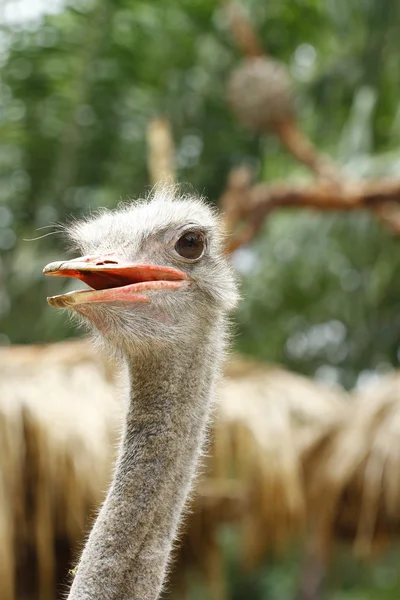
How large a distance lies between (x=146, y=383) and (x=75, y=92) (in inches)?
233

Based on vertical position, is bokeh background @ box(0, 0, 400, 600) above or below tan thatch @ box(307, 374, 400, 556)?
above

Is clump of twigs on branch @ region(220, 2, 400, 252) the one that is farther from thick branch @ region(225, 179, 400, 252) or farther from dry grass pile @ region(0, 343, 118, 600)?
dry grass pile @ region(0, 343, 118, 600)

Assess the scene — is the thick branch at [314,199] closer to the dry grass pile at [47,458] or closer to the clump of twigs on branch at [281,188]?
the clump of twigs on branch at [281,188]

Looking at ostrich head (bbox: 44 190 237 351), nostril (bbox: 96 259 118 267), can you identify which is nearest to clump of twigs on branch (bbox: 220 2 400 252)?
ostrich head (bbox: 44 190 237 351)

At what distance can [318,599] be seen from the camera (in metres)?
7.52

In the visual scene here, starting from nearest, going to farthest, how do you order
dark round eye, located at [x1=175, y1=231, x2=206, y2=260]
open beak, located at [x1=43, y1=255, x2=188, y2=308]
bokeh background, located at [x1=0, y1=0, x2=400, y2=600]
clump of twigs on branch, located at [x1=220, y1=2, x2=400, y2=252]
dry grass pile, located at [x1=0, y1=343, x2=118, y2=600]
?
open beak, located at [x1=43, y1=255, x2=188, y2=308] → dark round eye, located at [x1=175, y1=231, x2=206, y2=260] → dry grass pile, located at [x1=0, y1=343, x2=118, y2=600] → clump of twigs on branch, located at [x1=220, y1=2, x2=400, y2=252] → bokeh background, located at [x1=0, y1=0, x2=400, y2=600]

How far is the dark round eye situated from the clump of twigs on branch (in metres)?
2.13

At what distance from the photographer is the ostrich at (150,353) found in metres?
1.32

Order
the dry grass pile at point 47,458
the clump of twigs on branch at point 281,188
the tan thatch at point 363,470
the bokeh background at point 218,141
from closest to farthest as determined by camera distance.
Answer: the dry grass pile at point 47,458 → the clump of twigs on branch at point 281,188 → the tan thatch at point 363,470 → the bokeh background at point 218,141

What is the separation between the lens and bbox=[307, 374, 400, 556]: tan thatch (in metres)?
4.38

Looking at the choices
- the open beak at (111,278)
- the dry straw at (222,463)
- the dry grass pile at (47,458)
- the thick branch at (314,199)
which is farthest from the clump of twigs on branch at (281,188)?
the open beak at (111,278)

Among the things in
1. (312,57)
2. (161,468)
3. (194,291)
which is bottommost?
(161,468)

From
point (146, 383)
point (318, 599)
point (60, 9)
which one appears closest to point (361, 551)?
point (318, 599)

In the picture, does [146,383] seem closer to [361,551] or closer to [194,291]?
[194,291]
